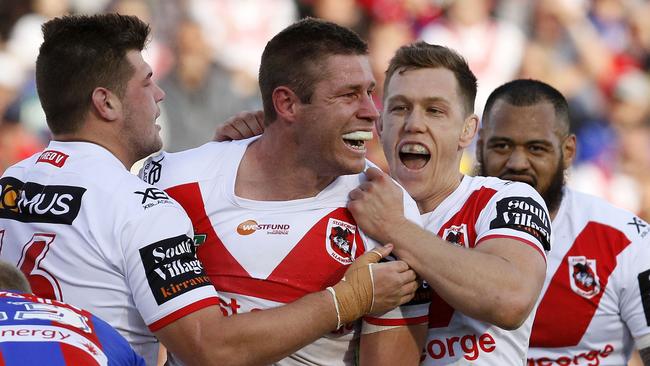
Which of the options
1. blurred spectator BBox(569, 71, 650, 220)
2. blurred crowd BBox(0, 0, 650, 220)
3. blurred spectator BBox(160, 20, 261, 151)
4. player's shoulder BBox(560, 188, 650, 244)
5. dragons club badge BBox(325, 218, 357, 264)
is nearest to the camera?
dragons club badge BBox(325, 218, 357, 264)

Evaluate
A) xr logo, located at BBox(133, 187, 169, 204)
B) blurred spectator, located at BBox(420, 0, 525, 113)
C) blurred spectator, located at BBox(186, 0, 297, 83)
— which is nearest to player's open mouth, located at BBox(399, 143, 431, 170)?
xr logo, located at BBox(133, 187, 169, 204)

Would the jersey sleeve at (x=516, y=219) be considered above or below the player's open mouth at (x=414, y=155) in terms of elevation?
below

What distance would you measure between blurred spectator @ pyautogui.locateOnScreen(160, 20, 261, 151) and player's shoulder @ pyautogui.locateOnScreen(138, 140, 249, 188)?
18.9ft

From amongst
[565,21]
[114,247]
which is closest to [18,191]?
[114,247]

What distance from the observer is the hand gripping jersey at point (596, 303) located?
5.62 metres

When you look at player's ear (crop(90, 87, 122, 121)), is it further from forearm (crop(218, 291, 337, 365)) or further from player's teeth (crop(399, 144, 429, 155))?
player's teeth (crop(399, 144, 429, 155))

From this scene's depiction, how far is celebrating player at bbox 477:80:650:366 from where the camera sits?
222 inches

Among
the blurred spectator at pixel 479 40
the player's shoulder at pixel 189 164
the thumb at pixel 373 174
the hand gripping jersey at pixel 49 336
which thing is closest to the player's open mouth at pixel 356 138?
the thumb at pixel 373 174

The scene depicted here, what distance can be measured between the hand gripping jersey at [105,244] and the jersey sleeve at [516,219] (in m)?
1.31

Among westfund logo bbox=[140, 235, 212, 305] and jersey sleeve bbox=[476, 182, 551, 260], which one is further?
jersey sleeve bbox=[476, 182, 551, 260]

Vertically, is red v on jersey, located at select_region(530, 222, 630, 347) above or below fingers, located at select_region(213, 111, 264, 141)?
below

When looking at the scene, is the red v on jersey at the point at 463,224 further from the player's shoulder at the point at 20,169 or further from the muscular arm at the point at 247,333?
the player's shoulder at the point at 20,169

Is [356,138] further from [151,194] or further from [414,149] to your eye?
[151,194]

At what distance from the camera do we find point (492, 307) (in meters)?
4.37
